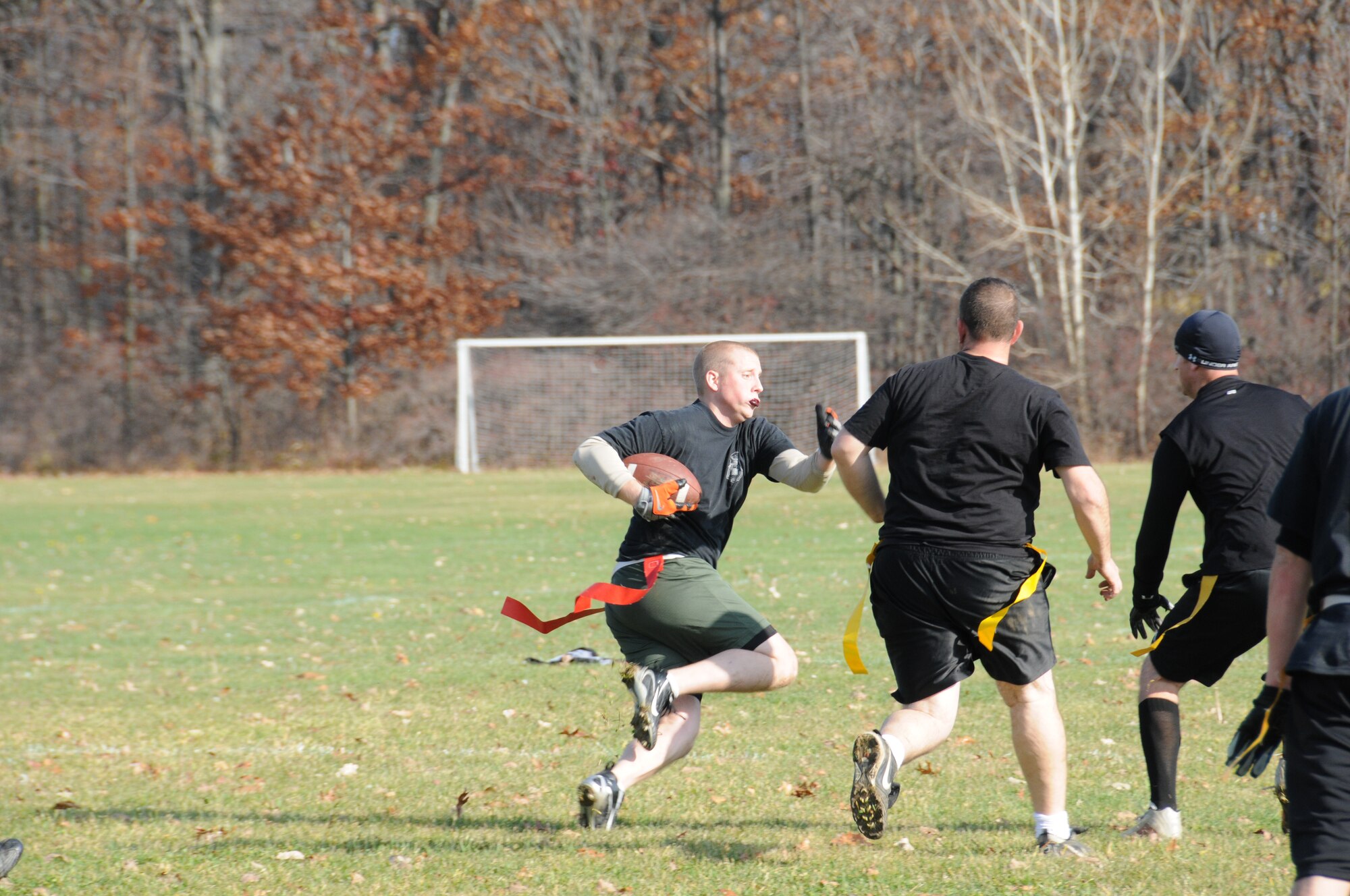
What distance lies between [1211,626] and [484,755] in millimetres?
3210

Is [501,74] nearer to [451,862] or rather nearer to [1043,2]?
[1043,2]

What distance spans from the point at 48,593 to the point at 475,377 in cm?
1703

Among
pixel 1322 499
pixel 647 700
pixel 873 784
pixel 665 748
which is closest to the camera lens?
pixel 1322 499

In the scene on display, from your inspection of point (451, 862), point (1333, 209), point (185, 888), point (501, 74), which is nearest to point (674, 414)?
point (451, 862)

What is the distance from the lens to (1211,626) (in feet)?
14.9

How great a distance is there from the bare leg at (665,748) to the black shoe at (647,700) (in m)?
0.24

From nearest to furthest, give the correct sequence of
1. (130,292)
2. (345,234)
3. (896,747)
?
(896,747) → (130,292) → (345,234)

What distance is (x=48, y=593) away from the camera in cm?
1205

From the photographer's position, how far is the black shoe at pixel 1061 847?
432 cm

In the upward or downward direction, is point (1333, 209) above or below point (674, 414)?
above

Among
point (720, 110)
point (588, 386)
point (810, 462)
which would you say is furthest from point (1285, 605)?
point (720, 110)

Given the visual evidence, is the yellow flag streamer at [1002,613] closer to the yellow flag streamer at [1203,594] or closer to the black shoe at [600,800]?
the yellow flag streamer at [1203,594]

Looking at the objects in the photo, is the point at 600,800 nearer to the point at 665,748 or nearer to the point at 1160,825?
the point at 665,748

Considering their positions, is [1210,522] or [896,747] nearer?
[896,747]
